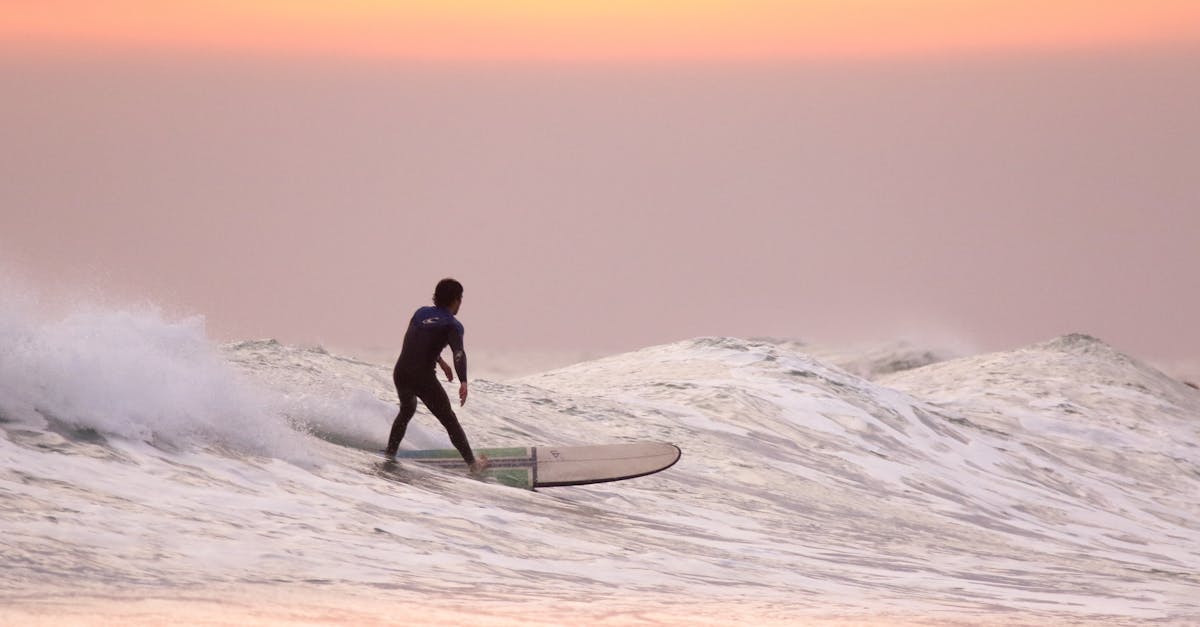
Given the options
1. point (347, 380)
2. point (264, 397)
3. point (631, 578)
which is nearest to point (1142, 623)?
point (631, 578)

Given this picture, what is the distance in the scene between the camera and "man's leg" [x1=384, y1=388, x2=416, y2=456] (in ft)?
46.0

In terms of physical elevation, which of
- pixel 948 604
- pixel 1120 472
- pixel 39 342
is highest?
pixel 1120 472

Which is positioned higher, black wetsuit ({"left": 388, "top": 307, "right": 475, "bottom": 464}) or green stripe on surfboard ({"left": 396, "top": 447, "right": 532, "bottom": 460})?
black wetsuit ({"left": 388, "top": 307, "right": 475, "bottom": 464})

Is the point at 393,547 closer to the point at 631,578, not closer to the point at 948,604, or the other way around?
the point at 631,578

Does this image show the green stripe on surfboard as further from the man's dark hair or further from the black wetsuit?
the man's dark hair

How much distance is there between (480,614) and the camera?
9367mm

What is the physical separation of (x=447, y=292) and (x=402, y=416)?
4.24 feet

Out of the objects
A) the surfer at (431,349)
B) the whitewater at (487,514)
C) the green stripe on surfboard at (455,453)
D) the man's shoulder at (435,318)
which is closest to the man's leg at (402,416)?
the surfer at (431,349)

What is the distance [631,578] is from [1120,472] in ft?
65.0

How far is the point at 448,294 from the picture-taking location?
14.0m

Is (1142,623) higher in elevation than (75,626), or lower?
higher

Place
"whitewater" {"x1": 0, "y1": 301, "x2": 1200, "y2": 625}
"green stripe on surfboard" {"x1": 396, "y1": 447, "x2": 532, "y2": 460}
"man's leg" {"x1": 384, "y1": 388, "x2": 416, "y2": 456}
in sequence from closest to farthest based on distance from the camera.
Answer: "whitewater" {"x1": 0, "y1": 301, "x2": 1200, "y2": 625} < "man's leg" {"x1": 384, "y1": 388, "x2": 416, "y2": 456} < "green stripe on surfboard" {"x1": 396, "y1": 447, "x2": 532, "y2": 460}

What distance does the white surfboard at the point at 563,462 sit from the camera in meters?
14.9

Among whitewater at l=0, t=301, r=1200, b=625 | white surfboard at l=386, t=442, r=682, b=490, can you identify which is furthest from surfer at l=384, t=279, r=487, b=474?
white surfboard at l=386, t=442, r=682, b=490
